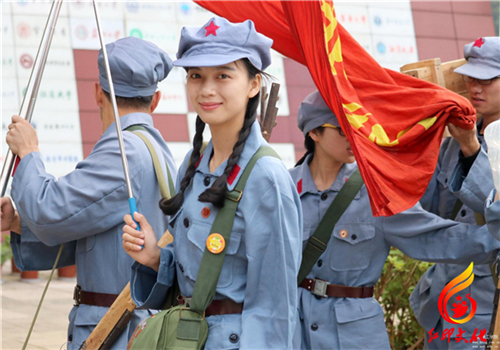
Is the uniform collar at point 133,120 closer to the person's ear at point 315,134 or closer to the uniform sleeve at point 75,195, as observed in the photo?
the uniform sleeve at point 75,195

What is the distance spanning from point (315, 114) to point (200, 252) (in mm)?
1213

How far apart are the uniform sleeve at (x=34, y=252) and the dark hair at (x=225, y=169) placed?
0.96 m

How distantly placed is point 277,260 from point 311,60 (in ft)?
3.50

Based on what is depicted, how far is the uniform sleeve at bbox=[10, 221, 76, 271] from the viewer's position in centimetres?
312

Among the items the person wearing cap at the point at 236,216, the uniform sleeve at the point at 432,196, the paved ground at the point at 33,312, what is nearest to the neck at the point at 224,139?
the person wearing cap at the point at 236,216

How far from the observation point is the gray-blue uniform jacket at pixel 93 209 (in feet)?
8.95

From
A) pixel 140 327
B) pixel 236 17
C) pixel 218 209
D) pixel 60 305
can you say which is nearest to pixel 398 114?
pixel 236 17

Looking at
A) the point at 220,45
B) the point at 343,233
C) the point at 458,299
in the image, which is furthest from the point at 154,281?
the point at 458,299

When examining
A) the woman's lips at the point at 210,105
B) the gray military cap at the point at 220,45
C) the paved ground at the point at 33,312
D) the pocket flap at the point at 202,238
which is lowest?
the paved ground at the point at 33,312

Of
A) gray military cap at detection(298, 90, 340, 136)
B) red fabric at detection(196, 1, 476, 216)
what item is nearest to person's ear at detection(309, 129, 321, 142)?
gray military cap at detection(298, 90, 340, 136)

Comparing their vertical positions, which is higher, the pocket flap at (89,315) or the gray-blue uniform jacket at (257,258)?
the gray-blue uniform jacket at (257,258)

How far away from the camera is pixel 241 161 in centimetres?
225

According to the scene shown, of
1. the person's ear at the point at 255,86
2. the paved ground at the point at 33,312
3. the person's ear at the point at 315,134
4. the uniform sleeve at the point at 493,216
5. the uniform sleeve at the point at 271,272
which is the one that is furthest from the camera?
the paved ground at the point at 33,312

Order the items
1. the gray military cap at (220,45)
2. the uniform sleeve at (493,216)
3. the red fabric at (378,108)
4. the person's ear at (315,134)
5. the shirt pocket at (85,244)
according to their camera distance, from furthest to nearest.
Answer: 1. the person's ear at (315,134)
2. the shirt pocket at (85,244)
3. the red fabric at (378,108)
4. the uniform sleeve at (493,216)
5. the gray military cap at (220,45)
